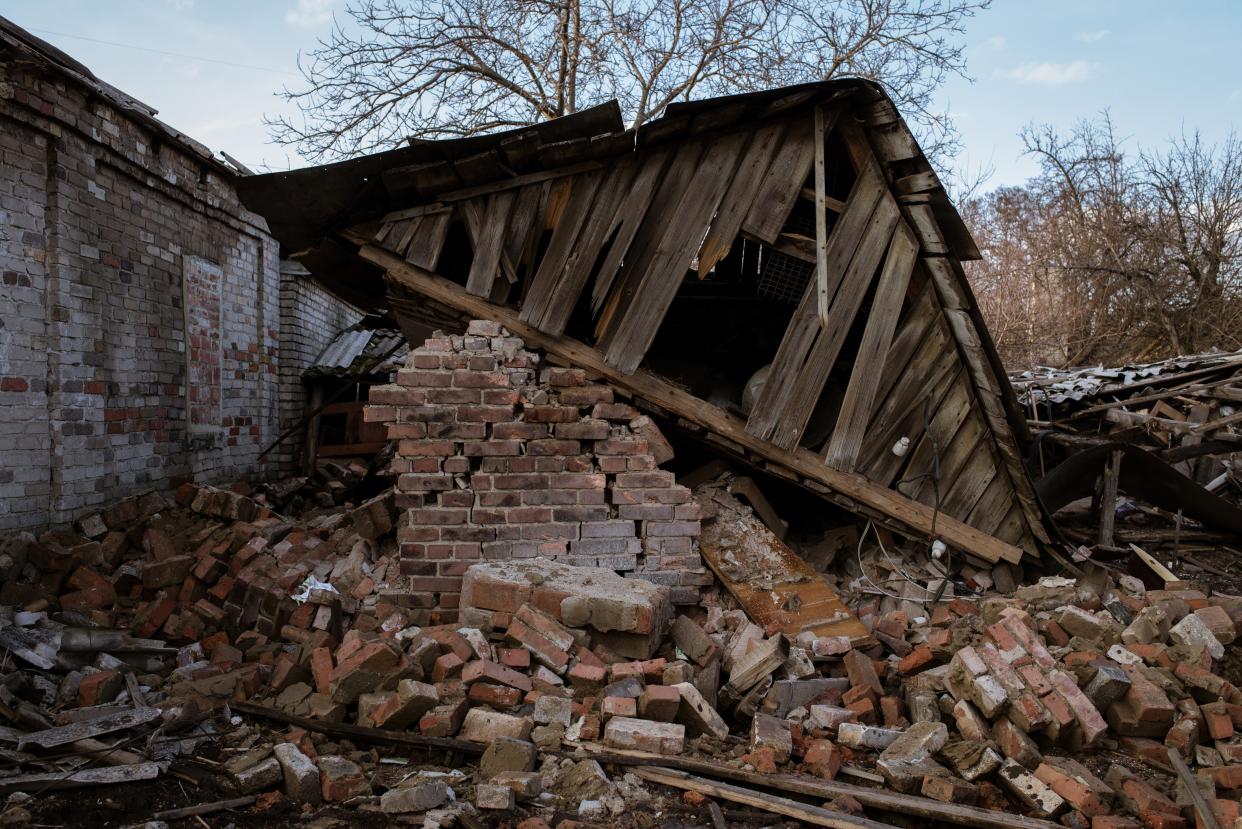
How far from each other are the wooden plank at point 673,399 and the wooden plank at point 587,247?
16 centimetres

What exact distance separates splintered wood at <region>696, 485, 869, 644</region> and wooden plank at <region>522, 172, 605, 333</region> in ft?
5.22

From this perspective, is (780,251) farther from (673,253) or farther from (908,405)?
(908,405)

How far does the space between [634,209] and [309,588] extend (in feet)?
9.84

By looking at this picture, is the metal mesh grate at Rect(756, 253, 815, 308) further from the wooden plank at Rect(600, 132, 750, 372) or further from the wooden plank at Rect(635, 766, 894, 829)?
the wooden plank at Rect(635, 766, 894, 829)

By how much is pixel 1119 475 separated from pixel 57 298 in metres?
8.21

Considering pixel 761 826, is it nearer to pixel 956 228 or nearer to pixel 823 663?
pixel 823 663

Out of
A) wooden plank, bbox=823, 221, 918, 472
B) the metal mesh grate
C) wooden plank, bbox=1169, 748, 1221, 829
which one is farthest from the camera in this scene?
the metal mesh grate

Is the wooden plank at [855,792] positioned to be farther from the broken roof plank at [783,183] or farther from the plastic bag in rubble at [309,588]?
the broken roof plank at [783,183]

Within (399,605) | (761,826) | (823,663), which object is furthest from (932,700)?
(399,605)

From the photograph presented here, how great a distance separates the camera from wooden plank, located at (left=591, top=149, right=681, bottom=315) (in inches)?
173

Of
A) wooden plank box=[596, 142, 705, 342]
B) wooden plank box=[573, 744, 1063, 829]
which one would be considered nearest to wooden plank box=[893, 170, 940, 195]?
wooden plank box=[596, 142, 705, 342]

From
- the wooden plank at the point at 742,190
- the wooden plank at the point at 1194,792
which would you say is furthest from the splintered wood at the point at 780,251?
the wooden plank at the point at 1194,792

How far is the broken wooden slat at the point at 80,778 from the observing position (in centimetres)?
263

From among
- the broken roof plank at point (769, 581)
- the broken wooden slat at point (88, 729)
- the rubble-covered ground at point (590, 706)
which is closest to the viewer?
the rubble-covered ground at point (590, 706)
